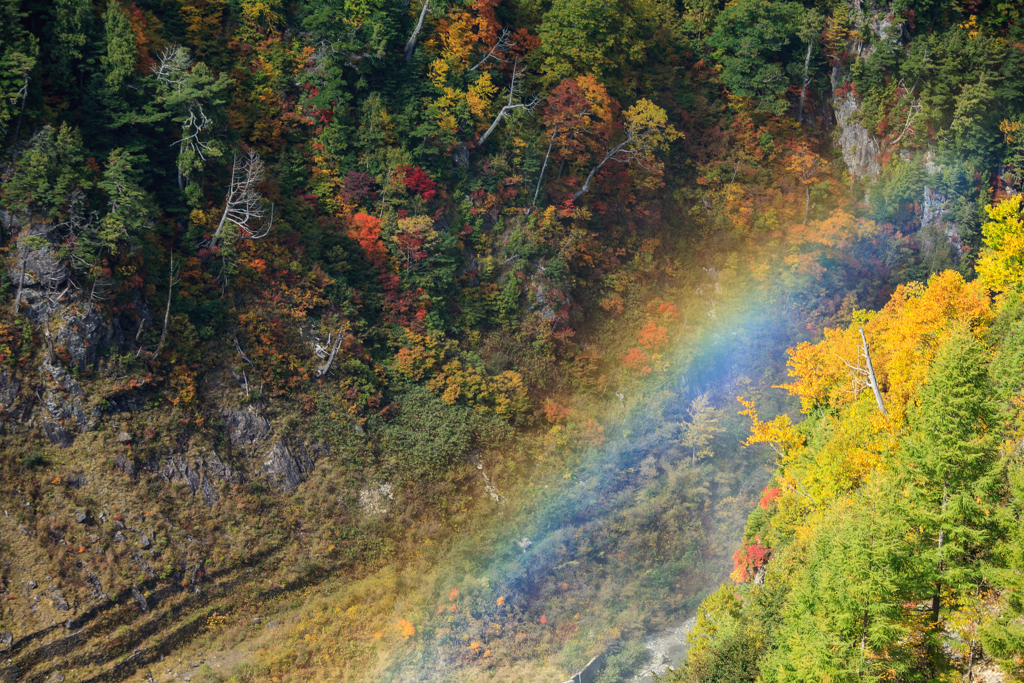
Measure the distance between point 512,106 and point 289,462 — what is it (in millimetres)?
17523

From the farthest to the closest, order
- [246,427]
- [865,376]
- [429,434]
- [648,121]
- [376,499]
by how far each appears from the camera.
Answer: [648,121] < [429,434] < [376,499] < [246,427] < [865,376]

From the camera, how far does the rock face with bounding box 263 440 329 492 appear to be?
2917cm

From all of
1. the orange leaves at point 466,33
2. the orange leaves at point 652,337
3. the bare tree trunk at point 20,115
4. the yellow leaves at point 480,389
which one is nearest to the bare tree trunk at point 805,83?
the orange leaves at point 652,337

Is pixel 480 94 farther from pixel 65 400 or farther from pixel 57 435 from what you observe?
pixel 57 435

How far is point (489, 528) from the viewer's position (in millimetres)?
31609

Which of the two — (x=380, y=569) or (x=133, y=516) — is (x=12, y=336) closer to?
(x=133, y=516)

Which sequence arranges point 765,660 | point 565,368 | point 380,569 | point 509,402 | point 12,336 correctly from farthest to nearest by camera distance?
1. point 565,368
2. point 509,402
3. point 380,569
4. point 12,336
5. point 765,660

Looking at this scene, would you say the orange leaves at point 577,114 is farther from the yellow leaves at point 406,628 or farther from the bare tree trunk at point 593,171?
the yellow leaves at point 406,628

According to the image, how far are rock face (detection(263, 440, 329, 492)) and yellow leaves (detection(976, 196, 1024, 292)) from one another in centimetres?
2312

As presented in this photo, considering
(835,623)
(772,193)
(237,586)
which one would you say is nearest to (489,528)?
(237,586)

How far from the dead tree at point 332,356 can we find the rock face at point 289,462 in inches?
108

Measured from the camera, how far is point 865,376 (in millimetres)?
28062

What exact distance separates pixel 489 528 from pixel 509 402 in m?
5.17

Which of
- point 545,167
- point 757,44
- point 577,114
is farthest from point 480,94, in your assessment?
point 757,44
